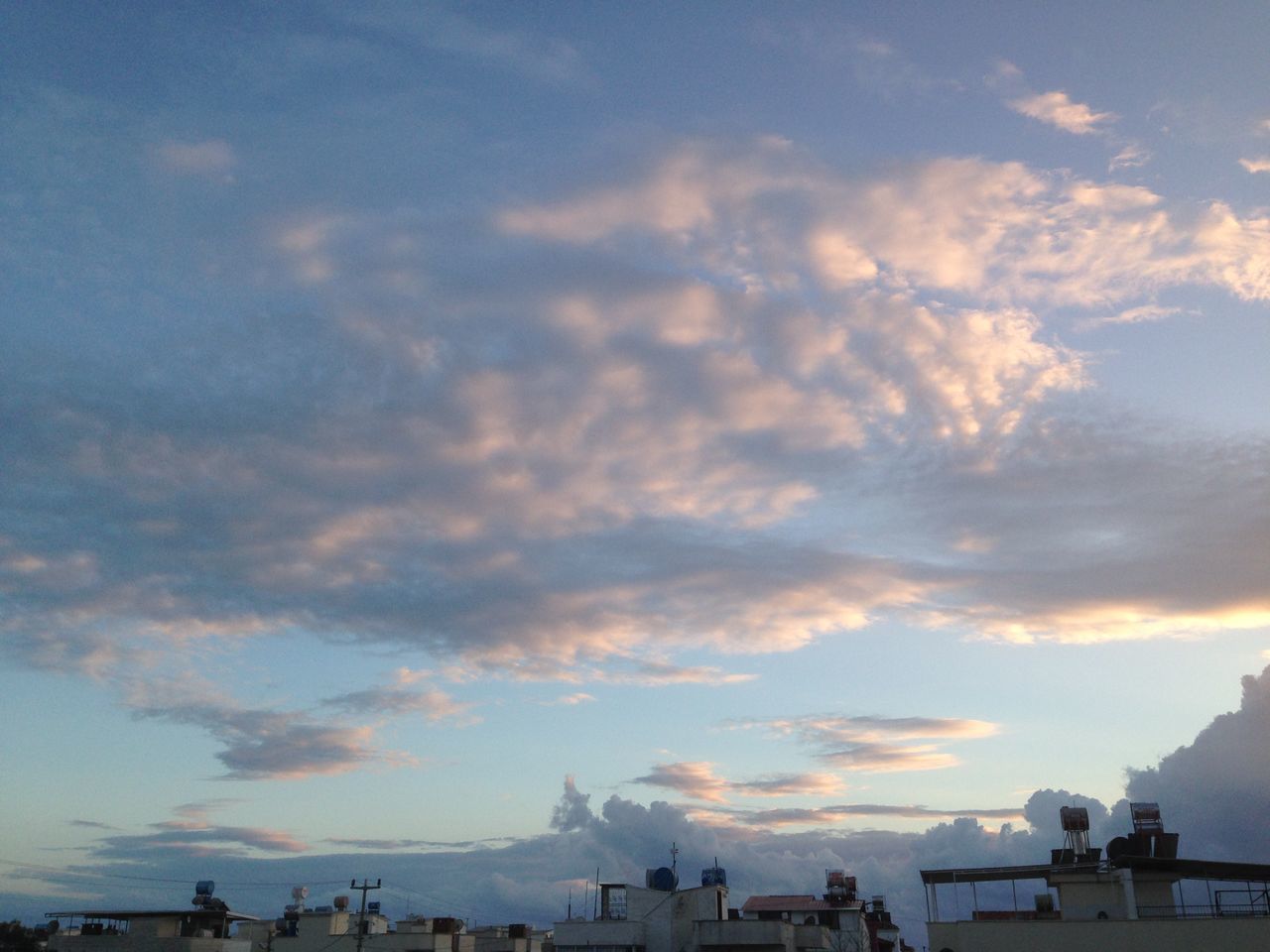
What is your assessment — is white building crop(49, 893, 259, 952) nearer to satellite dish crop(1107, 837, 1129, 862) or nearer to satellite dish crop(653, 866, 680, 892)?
satellite dish crop(653, 866, 680, 892)

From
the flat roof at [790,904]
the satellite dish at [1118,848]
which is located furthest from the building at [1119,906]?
the flat roof at [790,904]

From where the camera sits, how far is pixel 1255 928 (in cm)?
5269

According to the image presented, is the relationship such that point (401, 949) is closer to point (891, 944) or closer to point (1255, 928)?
point (891, 944)

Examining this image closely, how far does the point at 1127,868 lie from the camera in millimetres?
64938

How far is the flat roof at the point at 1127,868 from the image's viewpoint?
6344 centimetres

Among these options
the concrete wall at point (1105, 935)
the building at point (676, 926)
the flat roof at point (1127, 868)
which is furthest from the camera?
the building at point (676, 926)

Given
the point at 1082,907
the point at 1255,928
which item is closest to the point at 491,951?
the point at 1082,907

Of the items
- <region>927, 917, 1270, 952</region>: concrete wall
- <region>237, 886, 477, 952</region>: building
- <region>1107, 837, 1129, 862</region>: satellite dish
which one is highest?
<region>1107, 837, 1129, 862</region>: satellite dish

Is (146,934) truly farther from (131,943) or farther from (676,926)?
(676,926)

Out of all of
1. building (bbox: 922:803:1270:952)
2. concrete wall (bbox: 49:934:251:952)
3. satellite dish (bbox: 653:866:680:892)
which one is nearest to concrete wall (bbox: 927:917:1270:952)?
building (bbox: 922:803:1270:952)

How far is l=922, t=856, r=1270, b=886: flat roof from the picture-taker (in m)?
63.4

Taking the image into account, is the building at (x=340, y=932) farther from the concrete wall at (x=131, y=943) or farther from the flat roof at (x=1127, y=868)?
the flat roof at (x=1127, y=868)

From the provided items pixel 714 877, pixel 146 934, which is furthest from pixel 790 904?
pixel 146 934

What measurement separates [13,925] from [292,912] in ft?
191
